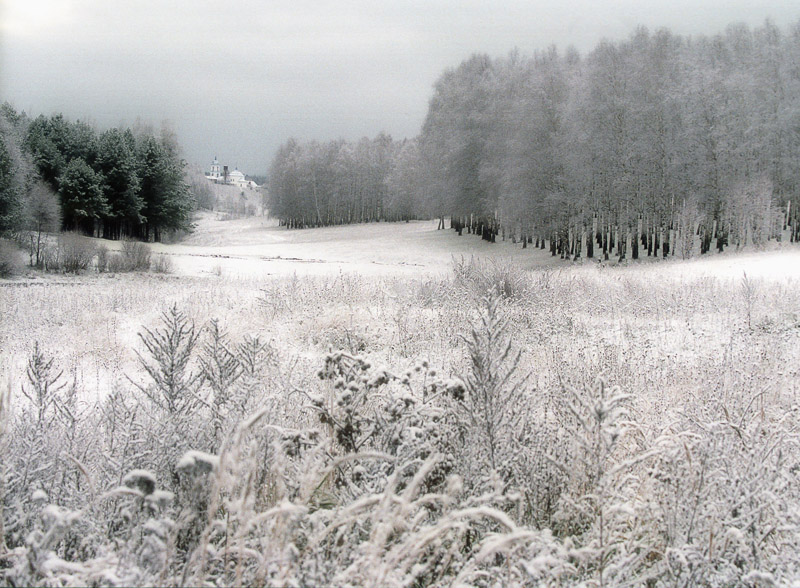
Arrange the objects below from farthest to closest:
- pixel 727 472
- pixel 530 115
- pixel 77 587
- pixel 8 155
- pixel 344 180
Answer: pixel 344 180
pixel 530 115
pixel 8 155
pixel 727 472
pixel 77 587

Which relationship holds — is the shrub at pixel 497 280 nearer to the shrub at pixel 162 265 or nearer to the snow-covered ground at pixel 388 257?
the snow-covered ground at pixel 388 257

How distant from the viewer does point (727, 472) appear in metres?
2.67

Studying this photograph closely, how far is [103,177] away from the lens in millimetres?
35031

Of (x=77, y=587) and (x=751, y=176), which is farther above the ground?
(x=751, y=176)

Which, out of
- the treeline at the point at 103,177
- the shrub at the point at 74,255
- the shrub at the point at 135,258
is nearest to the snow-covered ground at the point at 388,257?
the shrub at the point at 135,258

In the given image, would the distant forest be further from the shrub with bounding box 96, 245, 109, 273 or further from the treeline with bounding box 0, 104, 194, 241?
the treeline with bounding box 0, 104, 194, 241

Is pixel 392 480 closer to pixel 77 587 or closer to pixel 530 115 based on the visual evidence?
pixel 77 587

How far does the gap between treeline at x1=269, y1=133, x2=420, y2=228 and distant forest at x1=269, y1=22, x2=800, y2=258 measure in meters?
27.5

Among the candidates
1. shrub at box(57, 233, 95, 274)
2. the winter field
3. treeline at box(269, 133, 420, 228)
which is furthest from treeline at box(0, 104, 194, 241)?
the winter field

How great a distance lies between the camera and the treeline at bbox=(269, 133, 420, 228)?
58250 millimetres

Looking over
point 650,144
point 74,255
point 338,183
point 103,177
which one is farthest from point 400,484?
point 338,183

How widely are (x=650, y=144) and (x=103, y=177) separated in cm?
3061

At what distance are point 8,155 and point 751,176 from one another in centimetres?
3157

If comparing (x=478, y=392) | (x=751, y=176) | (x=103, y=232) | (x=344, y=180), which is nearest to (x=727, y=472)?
(x=478, y=392)
